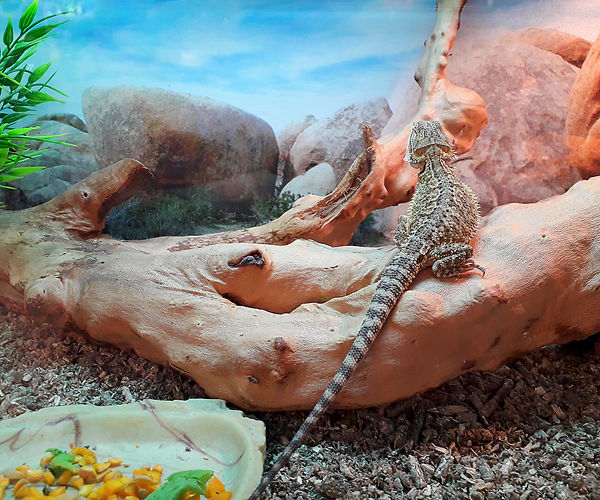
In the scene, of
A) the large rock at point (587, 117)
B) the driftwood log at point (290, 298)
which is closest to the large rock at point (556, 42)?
the large rock at point (587, 117)

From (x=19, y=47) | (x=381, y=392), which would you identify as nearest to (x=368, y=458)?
(x=381, y=392)

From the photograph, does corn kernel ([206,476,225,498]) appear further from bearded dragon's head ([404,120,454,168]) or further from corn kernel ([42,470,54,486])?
bearded dragon's head ([404,120,454,168])

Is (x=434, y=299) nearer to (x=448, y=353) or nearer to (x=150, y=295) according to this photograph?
(x=448, y=353)

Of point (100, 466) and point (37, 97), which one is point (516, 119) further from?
point (100, 466)

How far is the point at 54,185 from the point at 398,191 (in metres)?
2.72

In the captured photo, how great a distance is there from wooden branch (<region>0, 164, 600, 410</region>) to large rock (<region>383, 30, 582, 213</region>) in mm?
1862

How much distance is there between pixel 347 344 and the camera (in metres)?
2.26

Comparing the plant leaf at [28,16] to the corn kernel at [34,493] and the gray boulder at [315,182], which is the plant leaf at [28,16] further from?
the corn kernel at [34,493]

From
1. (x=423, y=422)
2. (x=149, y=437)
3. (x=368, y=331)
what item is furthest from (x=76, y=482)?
(x=423, y=422)

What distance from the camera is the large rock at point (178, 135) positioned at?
11.7 ft

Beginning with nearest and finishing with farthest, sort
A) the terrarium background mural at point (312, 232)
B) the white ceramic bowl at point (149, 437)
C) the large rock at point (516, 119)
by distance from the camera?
the white ceramic bowl at point (149, 437), the terrarium background mural at point (312, 232), the large rock at point (516, 119)

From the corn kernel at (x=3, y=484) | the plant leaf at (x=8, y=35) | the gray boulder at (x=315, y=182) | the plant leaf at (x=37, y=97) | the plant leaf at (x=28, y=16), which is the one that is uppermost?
the plant leaf at (x=28, y=16)

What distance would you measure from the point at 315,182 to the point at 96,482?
3.14 meters

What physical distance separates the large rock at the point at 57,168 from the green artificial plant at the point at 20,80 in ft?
0.90
